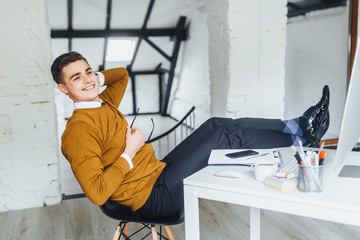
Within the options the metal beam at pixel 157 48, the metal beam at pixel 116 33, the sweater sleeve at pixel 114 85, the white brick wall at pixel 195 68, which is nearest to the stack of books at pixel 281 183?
the sweater sleeve at pixel 114 85

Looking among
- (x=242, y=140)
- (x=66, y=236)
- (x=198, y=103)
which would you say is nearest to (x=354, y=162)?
(x=242, y=140)

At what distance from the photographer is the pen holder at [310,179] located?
3.49 feet

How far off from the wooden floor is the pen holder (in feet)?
4.02

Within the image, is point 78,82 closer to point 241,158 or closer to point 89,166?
point 89,166

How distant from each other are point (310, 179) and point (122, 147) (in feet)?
2.72

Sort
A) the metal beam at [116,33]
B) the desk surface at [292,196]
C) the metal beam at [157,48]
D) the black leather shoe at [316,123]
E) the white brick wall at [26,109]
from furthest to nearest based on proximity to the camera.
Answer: the metal beam at [157,48] → the metal beam at [116,33] → the white brick wall at [26,109] → the black leather shoe at [316,123] → the desk surface at [292,196]

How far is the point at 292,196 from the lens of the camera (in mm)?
1040

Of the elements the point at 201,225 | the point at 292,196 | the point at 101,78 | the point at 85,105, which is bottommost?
the point at 201,225

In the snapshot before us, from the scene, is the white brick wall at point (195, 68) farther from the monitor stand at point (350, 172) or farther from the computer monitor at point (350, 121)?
the computer monitor at point (350, 121)

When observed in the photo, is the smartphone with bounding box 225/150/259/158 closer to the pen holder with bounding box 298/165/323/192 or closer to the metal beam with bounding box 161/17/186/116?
the pen holder with bounding box 298/165/323/192

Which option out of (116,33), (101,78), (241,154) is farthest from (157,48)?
(241,154)

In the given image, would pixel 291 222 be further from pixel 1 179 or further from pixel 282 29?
pixel 1 179

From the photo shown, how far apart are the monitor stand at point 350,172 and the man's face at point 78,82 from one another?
1.04 meters

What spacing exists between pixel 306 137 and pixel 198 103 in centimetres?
515
